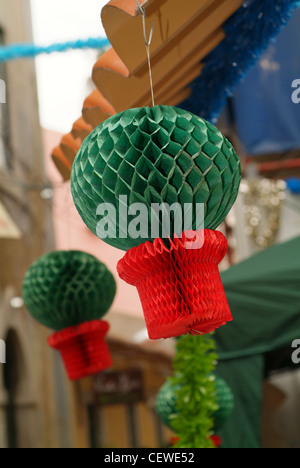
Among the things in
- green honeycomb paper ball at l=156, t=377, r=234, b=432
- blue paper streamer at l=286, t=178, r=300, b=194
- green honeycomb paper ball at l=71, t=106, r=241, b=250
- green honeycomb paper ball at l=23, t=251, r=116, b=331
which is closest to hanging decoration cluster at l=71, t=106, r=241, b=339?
green honeycomb paper ball at l=71, t=106, r=241, b=250

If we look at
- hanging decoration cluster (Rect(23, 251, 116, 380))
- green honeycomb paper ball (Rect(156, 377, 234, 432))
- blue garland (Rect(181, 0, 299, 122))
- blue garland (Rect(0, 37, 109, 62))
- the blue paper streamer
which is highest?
blue garland (Rect(0, 37, 109, 62))

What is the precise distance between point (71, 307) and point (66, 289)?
68mm

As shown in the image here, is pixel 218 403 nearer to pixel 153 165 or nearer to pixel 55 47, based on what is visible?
pixel 153 165

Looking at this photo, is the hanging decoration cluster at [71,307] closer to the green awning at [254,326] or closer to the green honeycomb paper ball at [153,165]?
the green honeycomb paper ball at [153,165]

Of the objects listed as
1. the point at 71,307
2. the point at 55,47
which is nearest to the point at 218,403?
the point at 71,307

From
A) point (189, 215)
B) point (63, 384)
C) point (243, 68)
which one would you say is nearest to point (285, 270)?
point (243, 68)

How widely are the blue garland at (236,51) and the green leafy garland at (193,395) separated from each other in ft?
2.98

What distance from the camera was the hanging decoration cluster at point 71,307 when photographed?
221 centimetres

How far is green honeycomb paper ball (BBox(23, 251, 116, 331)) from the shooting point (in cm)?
221

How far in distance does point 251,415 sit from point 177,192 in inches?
110

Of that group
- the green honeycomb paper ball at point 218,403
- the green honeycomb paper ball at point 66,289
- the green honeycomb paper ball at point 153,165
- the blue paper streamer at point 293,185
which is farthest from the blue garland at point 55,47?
the blue paper streamer at point 293,185

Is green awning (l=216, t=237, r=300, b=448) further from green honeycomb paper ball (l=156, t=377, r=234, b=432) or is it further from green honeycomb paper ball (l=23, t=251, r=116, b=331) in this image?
green honeycomb paper ball (l=23, t=251, r=116, b=331)

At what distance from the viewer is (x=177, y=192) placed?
133 centimetres

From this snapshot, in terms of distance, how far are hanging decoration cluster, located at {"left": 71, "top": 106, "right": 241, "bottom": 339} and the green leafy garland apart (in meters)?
1.00
